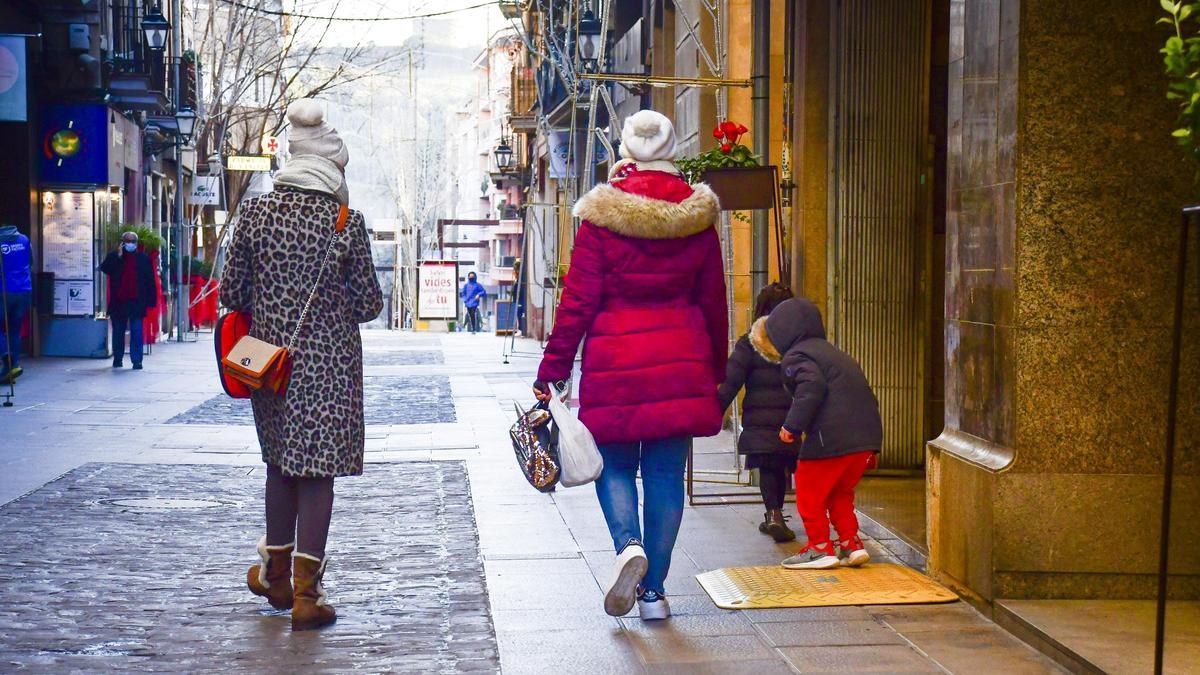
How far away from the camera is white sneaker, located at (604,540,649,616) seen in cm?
591

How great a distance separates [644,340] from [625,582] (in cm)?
93

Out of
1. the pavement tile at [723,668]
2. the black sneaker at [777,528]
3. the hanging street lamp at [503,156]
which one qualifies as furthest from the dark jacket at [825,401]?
the hanging street lamp at [503,156]

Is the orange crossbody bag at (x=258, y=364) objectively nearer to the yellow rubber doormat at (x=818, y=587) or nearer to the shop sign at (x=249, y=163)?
the yellow rubber doormat at (x=818, y=587)

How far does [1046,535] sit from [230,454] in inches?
295

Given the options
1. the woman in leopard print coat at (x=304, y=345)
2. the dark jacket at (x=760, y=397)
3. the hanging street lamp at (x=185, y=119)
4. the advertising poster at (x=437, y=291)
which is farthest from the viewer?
the advertising poster at (x=437, y=291)

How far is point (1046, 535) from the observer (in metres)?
6.11

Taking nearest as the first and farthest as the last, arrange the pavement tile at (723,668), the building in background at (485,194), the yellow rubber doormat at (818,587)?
the pavement tile at (723,668), the yellow rubber doormat at (818,587), the building in background at (485,194)

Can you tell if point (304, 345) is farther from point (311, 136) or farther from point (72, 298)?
point (72, 298)

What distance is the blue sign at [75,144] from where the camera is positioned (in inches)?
959

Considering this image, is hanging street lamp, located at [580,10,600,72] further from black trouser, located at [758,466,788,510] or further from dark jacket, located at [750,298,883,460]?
dark jacket, located at [750,298,883,460]

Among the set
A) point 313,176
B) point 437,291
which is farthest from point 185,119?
point 313,176

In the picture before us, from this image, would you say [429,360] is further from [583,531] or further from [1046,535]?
[1046,535]

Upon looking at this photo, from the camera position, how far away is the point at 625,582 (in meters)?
5.94

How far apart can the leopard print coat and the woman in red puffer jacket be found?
31.8 inches
